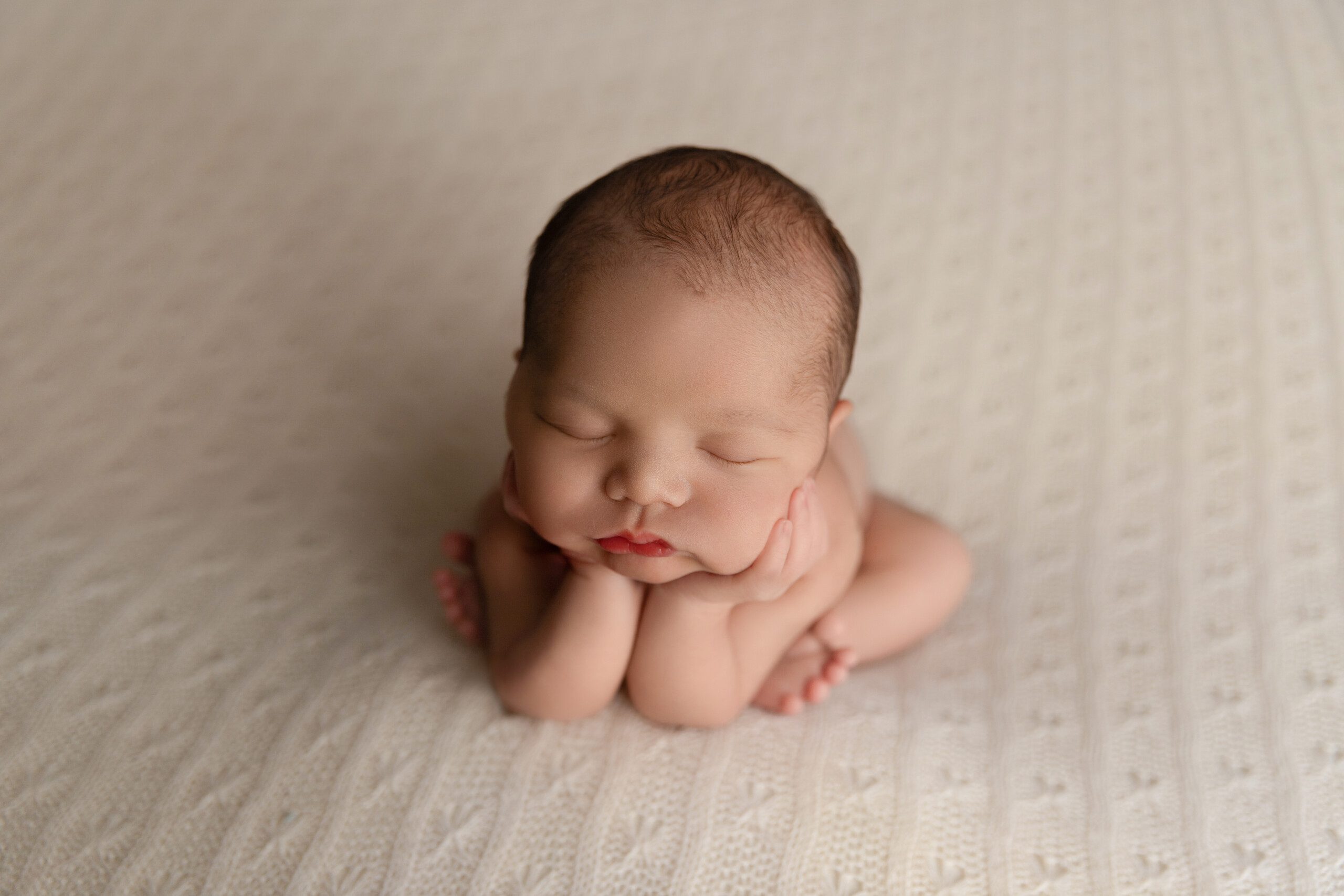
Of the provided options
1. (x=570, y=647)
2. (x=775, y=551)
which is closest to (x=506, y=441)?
(x=570, y=647)

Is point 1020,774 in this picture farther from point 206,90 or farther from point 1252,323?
point 206,90

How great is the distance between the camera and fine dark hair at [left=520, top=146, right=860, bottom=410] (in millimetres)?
841

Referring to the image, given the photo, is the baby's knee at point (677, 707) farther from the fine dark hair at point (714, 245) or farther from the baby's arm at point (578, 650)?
the fine dark hair at point (714, 245)

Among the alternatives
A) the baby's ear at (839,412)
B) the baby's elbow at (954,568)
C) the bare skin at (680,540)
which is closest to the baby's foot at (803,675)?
the bare skin at (680,540)

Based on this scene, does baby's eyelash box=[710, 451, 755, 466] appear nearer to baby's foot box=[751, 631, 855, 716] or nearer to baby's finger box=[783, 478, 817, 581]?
baby's finger box=[783, 478, 817, 581]

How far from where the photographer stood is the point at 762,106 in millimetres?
1740

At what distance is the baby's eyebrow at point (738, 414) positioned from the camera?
0.84m

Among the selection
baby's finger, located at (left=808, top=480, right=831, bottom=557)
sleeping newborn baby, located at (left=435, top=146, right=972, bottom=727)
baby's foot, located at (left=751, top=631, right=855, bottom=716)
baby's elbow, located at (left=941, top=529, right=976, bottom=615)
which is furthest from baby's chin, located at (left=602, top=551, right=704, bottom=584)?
baby's elbow, located at (left=941, top=529, right=976, bottom=615)

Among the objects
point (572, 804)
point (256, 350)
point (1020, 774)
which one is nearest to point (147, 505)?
point (256, 350)

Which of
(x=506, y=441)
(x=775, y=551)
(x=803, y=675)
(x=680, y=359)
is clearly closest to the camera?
(x=680, y=359)

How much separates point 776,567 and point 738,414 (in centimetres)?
16

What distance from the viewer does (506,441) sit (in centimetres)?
139

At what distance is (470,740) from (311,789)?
142mm

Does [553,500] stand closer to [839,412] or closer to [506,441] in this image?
[839,412]
